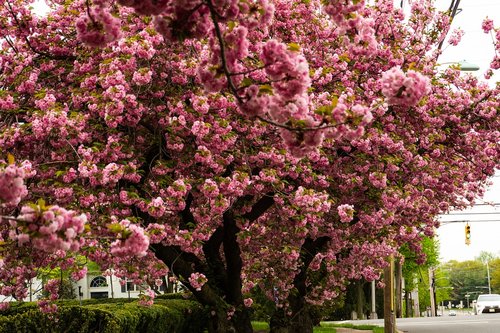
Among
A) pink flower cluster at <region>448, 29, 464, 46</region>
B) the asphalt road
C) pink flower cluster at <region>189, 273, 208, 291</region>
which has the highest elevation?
pink flower cluster at <region>448, 29, 464, 46</region>

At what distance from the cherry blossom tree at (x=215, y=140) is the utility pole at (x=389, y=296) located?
66cm

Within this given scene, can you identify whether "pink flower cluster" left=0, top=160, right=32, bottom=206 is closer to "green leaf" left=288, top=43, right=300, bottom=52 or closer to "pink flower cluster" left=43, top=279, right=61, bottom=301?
"green leaf" left=288, top=43, right=300, bottom=52

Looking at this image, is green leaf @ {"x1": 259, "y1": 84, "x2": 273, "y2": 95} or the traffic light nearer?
green leaf @ {"x1": 259, "y1": 84, "x2": 273, "y2": 95}

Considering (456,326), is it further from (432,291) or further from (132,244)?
(432,291)

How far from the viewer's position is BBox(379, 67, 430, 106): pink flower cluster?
4164mm

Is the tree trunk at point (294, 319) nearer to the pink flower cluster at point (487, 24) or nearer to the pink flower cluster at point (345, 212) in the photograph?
the pink flower cluster at point (345, 212)

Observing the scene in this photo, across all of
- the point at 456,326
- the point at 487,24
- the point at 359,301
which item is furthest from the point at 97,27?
the point at 359,301

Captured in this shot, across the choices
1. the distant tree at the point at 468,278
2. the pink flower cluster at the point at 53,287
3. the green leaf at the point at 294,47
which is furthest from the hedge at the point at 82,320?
the distant tree at the point at 468,278

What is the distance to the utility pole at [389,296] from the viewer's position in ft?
49.2

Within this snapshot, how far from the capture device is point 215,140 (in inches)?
372

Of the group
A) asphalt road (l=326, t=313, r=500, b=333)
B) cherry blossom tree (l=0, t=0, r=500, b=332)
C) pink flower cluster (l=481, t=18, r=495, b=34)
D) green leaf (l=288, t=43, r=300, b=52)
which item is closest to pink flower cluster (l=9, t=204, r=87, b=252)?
cherry blossom tree (l=0, t=0, r=500, b=332)

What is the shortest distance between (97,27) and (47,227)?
50.0 inches

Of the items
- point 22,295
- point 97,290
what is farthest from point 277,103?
point 97,290

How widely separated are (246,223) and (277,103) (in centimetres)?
844
